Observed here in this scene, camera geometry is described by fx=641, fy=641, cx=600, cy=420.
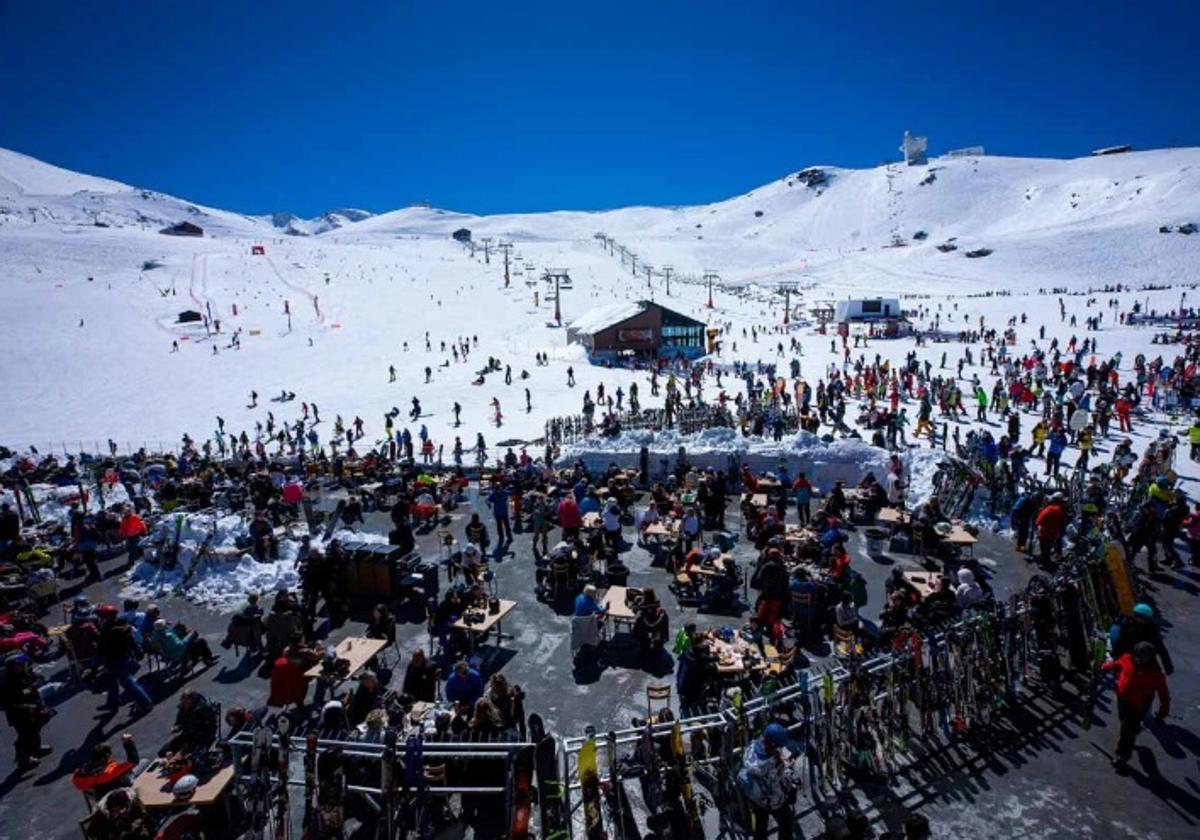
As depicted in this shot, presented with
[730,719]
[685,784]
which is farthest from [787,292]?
[685,784]

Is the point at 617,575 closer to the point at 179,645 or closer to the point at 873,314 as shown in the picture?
the point at 179,645

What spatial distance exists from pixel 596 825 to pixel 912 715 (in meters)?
4.52

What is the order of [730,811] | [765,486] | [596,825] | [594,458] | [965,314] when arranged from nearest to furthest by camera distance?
[596,825], [730,811], [765,486], [594,458], [965,314]

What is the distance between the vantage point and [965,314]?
54031 mm

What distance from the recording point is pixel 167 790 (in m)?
6.81

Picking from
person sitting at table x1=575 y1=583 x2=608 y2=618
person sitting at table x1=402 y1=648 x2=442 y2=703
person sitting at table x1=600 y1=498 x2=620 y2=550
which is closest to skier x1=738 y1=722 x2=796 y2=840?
person sitting at table x1=575 y1=583 x2=608 y2=618

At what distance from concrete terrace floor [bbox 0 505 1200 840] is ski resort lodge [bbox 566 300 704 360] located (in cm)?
3443

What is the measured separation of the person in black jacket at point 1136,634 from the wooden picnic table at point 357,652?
9.64m

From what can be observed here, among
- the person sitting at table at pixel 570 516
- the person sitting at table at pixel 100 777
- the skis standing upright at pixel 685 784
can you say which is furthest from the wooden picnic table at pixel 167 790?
A: the person sitting at table at pixel 570 516

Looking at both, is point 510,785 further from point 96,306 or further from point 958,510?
point 96,306

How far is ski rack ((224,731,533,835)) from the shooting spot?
6.43 meters

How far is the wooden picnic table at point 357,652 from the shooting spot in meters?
8.95

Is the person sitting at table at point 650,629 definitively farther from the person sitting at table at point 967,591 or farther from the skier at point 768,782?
the person sitting at table at point 967,591

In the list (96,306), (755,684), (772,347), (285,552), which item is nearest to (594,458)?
(285,552)
